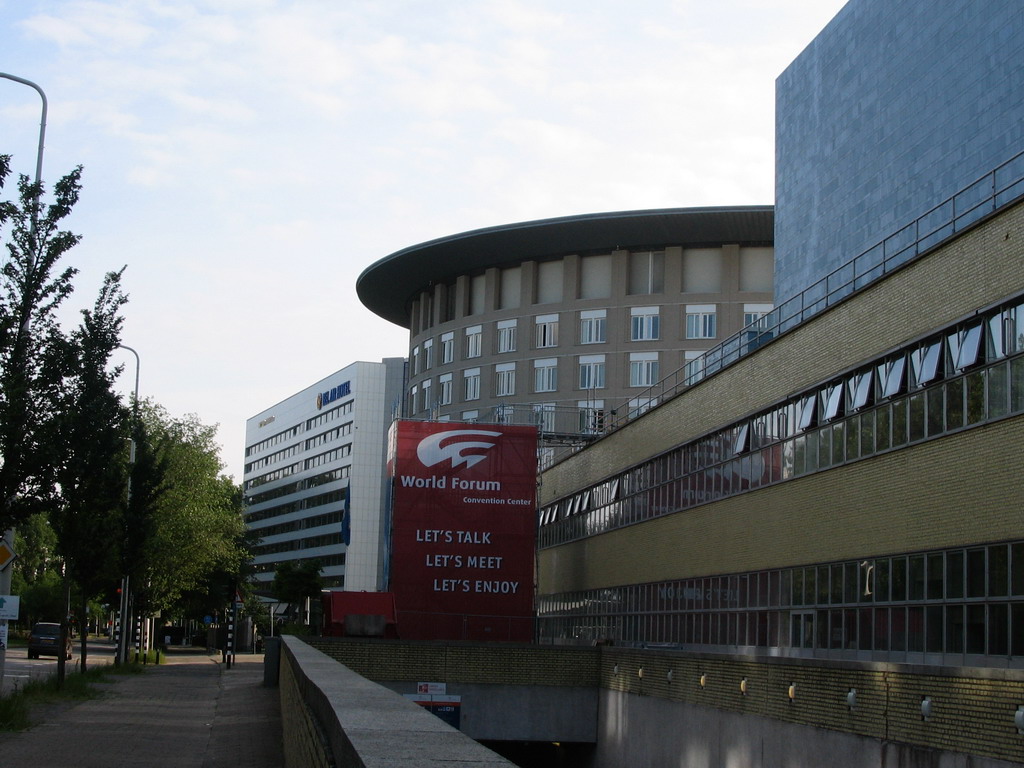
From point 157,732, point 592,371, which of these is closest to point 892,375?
point 157,732

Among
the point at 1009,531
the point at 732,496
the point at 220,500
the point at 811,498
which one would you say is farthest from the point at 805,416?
the point at 220,500

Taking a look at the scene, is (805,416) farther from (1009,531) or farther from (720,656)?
(1009,531)

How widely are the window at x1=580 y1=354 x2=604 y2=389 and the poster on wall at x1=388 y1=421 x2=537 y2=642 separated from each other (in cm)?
2523

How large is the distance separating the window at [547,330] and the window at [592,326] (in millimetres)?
1654

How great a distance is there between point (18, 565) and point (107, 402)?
8906 cm

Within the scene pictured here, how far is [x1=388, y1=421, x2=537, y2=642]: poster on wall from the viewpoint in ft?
154

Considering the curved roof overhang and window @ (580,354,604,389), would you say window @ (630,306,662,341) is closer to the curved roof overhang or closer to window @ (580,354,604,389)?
window @ (580,354,604,389)

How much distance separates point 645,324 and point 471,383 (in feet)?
39.5

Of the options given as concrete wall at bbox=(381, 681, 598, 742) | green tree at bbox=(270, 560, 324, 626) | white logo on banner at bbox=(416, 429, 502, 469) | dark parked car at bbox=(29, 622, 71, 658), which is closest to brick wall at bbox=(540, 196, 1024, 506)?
concrete wall at bbox=(381, 681, 598, 742)

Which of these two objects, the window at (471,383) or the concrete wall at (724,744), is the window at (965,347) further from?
the window at (471,383)

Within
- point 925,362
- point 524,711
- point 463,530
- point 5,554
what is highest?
point 925,362

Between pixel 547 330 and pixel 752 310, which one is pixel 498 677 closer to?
pixel 752 310

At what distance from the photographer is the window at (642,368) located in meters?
73.1

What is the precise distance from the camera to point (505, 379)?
77.5 meters
